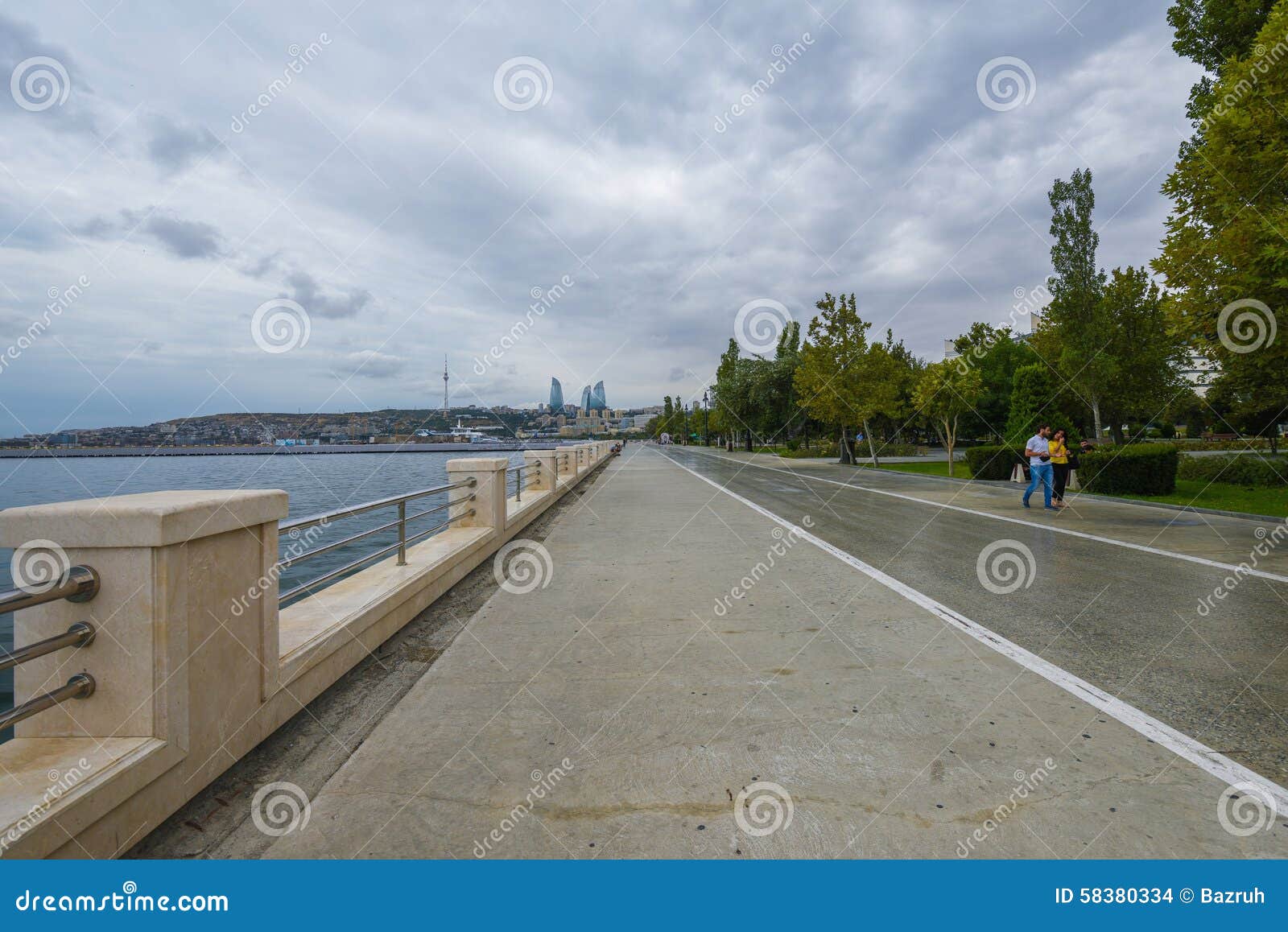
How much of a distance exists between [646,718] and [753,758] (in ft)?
2.67

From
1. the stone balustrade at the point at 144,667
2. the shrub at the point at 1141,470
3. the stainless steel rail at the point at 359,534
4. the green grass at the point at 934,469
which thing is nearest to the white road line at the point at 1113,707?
the stone balustrade at the point at 144,667

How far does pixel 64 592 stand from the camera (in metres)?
2.88

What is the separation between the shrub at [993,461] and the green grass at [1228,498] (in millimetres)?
5739

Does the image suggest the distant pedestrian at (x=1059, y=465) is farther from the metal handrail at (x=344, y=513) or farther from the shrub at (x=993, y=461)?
the metal handrail at (x=344, y=513)

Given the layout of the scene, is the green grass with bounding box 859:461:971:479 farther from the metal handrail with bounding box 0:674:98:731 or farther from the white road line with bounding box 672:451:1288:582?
the metal handrail with bounding box 0:674:98:731

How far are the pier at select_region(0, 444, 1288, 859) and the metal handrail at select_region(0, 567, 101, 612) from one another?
5 centimetres

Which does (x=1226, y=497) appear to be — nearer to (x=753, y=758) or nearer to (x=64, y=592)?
(x=753, y=758)

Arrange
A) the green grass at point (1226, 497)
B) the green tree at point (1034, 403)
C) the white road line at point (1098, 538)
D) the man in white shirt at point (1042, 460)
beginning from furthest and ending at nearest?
the green tree at point (1034, 403)
the man in white shirt at point (1042, 460)
the green grass at point (1226, 497)
the white road line at point (1098, 538)

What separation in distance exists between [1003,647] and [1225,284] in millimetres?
10727

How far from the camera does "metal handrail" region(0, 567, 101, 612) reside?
266cm

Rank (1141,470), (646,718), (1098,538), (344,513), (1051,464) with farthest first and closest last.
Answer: (1141,470) → (1051,464) → (1098,538) → (344,513) → (646,718)

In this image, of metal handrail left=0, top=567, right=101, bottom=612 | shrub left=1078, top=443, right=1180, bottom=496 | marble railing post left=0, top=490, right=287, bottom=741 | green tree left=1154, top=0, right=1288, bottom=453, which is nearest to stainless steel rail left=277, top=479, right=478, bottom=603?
marble railing post left=0, top=490, right=287, bottom=741

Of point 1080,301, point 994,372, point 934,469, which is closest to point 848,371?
point 934,469

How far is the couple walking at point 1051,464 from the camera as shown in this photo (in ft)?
50.3
